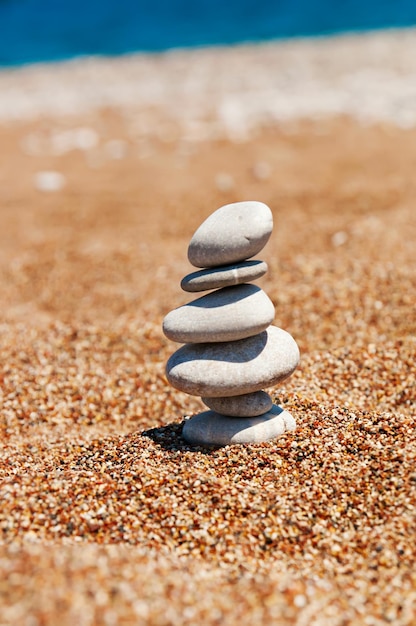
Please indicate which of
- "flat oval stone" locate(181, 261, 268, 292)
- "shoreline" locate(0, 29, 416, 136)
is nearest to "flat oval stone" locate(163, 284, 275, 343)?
"flat oval stone" locate(181, 261, 268, 292)

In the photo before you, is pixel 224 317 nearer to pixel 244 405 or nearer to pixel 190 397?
pixel 244 405

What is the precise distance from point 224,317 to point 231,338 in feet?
0.47

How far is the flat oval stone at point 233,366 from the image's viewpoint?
13.9 ft

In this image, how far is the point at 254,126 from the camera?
619 inches

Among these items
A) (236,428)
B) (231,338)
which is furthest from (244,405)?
(231,338)

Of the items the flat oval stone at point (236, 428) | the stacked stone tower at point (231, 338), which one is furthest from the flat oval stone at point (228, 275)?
the flat oval stone at point (236, 428)

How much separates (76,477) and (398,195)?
795 cm

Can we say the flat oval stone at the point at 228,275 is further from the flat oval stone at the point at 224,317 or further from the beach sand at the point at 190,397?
the beach sand at the point at 190,397

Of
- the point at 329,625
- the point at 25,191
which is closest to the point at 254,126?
the point at 25,191

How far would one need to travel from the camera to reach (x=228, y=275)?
4242 mm

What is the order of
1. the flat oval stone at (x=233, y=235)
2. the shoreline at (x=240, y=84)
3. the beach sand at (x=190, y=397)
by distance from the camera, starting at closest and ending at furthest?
the beach sand at (x=190, y=397) → the flat oval stone at (x=233, y=235) → the shoreline at (x=240, y=84)

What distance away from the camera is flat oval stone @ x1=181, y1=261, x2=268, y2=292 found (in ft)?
13.9

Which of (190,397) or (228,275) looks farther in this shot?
(190,397)

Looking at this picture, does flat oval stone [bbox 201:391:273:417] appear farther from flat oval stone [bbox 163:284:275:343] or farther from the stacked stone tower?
flat oval stone [bbox 163:284:275:343]
